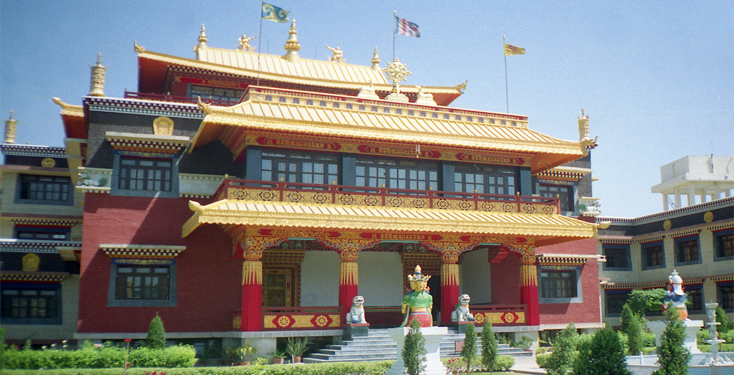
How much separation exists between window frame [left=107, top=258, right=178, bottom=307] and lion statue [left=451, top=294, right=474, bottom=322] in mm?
9714

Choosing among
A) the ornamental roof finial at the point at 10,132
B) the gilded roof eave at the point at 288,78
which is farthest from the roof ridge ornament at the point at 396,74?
the ornamental roof finial at the point at 10,132

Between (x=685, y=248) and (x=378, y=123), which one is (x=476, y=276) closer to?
(x=378, y=123)

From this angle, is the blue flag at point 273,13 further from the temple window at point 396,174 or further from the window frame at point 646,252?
the window frame at point 646,252

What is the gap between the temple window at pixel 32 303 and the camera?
27234 mm

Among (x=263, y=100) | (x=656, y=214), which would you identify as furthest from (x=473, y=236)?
(x=656, y=214)

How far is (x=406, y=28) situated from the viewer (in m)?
29.3

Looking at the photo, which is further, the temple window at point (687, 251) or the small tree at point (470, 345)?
the temple window at point (687, 251)

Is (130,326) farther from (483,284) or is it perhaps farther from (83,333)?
(483,284)

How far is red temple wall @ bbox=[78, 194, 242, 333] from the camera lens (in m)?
23.4

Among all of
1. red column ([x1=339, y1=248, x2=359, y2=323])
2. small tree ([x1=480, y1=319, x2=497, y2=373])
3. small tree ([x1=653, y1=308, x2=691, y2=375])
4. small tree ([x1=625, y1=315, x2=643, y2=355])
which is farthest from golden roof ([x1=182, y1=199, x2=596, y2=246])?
small tree ([x1=653, y1=308, x2=691, y2=375])

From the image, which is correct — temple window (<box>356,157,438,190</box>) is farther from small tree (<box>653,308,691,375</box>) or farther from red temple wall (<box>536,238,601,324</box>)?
small tree (<box>653,308,691,375</box>)

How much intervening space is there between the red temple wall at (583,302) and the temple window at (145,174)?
53.2 ft

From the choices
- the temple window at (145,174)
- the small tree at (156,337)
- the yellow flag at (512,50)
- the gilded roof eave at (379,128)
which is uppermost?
the yellow flag at (512,50)

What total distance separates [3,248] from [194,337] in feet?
30.9
